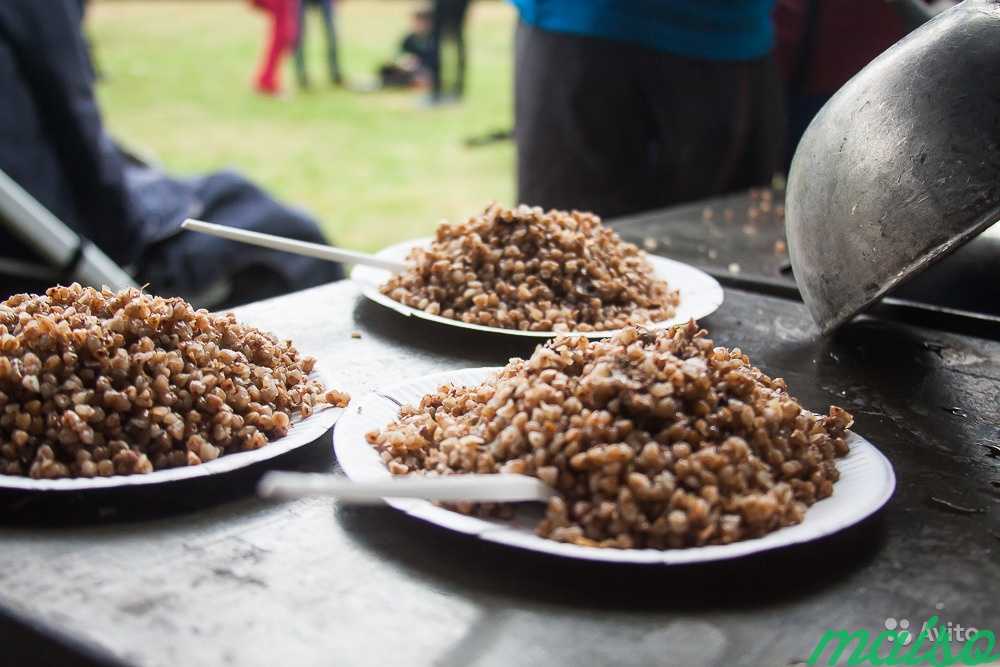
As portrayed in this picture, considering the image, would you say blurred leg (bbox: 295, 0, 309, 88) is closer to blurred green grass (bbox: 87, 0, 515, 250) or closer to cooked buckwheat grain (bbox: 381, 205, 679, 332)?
blurred green grass (bbox: 87, 0, 515, 250)

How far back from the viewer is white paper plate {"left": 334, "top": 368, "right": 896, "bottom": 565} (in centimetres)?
91

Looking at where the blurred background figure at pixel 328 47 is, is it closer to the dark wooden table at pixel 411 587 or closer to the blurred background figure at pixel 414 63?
the blurred background figure at pixel 414 63

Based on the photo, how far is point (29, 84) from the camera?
97.3 inches

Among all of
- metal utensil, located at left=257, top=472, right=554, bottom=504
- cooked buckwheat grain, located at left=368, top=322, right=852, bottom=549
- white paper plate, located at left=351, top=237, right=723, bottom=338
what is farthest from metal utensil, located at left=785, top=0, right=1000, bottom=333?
metal utensil, located at left=257, top=472, right=554, bottom=504

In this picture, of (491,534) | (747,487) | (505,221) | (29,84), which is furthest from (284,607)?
(29,84)

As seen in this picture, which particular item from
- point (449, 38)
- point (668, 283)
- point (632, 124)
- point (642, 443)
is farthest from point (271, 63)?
point (642, 443)

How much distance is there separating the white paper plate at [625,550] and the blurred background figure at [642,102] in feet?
5.61

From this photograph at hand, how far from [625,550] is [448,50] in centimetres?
937

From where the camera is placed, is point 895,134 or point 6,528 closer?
point 6,528

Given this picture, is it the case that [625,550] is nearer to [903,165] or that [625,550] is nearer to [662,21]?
[903,165]

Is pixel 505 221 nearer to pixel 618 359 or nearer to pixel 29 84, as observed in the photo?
pixel 618 359

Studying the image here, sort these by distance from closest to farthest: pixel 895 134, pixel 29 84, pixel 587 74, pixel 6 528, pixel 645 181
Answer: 1. pixel 6 528
2. pixel 895 134
3. pixel 29 84
4. pixel 587 74
5. pixel 645 181

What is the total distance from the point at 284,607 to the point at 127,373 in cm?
35

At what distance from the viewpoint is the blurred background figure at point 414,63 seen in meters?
10.3
